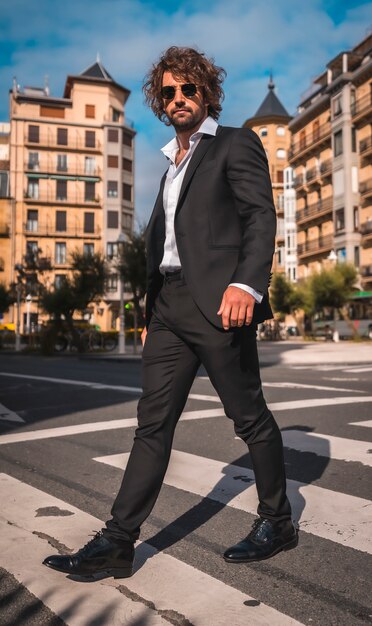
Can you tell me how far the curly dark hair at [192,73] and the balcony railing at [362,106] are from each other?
151 feet

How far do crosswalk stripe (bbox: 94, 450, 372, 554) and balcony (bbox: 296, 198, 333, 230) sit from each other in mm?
48570

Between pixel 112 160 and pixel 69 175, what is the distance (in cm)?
417

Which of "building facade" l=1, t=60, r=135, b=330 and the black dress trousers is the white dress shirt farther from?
"building facade" l=1, t=60, r=135, b=330

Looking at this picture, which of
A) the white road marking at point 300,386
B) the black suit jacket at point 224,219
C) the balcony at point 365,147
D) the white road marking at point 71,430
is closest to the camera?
the black suit jacket at point 224,219

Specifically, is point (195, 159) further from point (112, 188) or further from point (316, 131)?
point (112, 188)

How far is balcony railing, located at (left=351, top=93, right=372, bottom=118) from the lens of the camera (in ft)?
151

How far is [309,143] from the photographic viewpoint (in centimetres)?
5422

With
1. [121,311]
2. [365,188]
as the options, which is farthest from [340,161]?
[121,311]

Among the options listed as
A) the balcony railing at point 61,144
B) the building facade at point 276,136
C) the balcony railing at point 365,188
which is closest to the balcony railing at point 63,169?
the balcony railing at point 61,144

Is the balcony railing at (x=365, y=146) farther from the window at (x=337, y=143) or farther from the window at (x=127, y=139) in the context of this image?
the window at (x=127, y=139)

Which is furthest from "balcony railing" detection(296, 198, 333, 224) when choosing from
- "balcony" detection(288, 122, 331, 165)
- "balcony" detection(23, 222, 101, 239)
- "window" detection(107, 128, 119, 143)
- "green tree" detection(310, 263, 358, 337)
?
"balcony" detection(23, 222, 101, 239)

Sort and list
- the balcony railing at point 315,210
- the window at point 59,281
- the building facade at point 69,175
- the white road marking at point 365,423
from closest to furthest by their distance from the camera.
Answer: the white road marking at point 365,423, the window at point 59,281, the balcony railing at point 315,210, the building facade at point 69,175

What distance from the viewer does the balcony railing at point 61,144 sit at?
Result: 61.6 meters

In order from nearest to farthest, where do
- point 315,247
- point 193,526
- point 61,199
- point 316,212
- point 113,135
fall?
point 193,526
point 316,212
point 315,247
point 61,199
point 113,135
